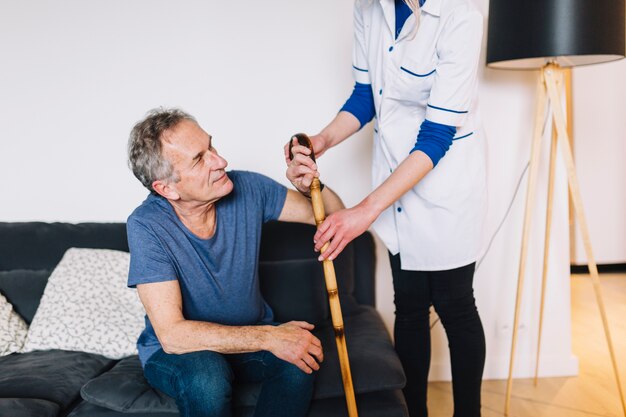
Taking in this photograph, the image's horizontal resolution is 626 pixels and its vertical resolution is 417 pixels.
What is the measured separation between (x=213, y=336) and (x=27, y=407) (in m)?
0.59

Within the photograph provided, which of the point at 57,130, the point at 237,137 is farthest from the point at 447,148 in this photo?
the point at 57,130

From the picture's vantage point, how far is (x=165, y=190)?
5.51ft

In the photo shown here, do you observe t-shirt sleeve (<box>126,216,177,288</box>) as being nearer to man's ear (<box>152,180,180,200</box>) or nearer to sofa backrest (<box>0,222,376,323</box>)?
man's ear (<box>152,180,180,200</box>)

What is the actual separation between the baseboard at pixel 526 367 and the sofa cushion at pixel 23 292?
1698 mm

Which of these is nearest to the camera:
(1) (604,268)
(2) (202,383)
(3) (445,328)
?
(2) (202,383)

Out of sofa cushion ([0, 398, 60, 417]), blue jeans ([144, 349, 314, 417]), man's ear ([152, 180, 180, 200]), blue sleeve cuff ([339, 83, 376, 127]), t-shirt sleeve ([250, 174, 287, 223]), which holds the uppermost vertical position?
blue sleeve cuff ([339, 83, 376, 127])

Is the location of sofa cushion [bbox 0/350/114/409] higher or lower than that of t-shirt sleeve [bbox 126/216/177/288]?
lower

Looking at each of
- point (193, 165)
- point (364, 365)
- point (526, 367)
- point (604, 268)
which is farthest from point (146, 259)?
point (604, 268)

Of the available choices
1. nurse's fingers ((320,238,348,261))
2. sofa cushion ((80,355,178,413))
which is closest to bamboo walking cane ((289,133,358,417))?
nurse's fingers ((320,238,348,261))

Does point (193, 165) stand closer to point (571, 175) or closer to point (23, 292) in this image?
point (23, 292)

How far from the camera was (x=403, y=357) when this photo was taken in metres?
1.89

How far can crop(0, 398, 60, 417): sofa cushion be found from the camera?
64.2 inches

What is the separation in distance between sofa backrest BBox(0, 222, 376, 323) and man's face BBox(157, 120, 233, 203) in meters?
0.67

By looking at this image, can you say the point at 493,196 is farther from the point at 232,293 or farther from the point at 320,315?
the point at 232,293
